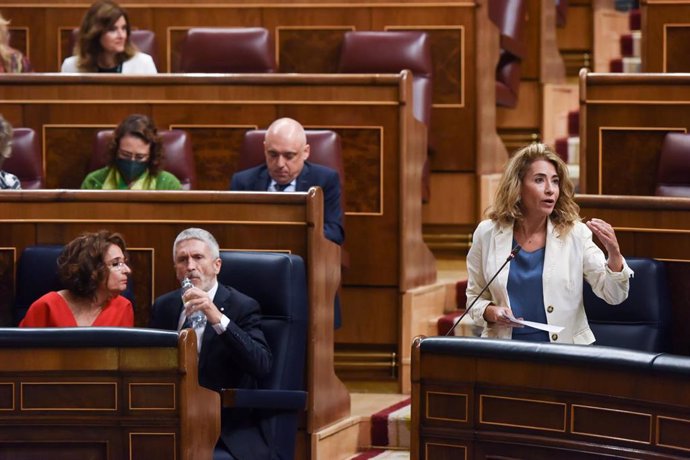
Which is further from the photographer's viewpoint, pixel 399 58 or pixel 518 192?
pixel 399 58

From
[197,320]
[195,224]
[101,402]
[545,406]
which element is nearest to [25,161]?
[195,224]

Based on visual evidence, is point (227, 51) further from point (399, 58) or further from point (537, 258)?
point (537, 258)

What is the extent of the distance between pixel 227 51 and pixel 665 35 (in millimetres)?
592

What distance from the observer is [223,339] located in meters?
1.28

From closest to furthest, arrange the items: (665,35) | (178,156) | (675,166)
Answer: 1. (675,166)
2. (178,156)
3. (665,35)

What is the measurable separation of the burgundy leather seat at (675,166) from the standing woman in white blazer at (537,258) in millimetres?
334

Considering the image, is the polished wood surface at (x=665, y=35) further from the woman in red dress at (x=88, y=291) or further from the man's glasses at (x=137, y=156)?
the woman in red dress at (x=88, y=291)

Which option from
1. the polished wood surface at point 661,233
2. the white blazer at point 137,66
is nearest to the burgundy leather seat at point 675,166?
the polished wood surface at point 661,233

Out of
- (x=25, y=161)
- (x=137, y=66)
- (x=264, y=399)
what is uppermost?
(x=137, y=66)

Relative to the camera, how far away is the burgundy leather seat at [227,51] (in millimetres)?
1997

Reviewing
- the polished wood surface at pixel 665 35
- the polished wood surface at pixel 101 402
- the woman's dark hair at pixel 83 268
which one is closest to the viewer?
the polished wood surface at pixel 101 402

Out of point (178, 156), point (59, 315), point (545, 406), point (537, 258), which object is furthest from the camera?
point (178, 156)

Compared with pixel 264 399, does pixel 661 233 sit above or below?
above

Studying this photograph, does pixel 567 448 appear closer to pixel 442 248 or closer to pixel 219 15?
pixel 442 248
